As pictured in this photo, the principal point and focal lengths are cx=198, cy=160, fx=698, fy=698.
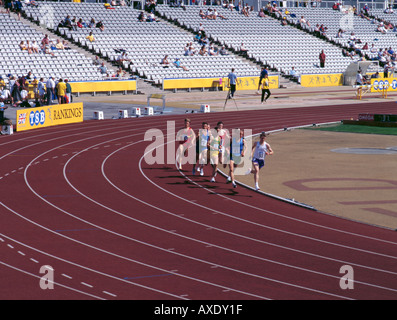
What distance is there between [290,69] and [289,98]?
12.6 m

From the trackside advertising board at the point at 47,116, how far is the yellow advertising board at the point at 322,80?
1044 inches

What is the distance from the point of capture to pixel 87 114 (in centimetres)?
3453

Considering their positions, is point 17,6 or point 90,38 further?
point 17,6

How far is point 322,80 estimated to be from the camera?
182 ft

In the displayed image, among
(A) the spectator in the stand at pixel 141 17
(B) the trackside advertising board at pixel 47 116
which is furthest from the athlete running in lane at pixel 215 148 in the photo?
(A) the spectator in the stand at pixel 141 17

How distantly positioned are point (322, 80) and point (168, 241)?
45305mm

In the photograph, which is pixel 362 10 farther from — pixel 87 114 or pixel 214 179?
pixel 214 179

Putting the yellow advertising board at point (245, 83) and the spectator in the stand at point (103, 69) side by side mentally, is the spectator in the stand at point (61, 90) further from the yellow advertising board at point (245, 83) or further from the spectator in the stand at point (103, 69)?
the yellow advertising board at point (245, 83)

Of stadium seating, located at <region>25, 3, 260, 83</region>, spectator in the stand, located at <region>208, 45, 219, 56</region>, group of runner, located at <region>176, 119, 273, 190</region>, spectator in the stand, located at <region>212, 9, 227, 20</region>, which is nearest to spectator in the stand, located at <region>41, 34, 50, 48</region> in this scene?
stadium seating, located at <region>25, 3, 260, 83</region>

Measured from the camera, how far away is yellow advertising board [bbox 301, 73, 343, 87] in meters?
54.5

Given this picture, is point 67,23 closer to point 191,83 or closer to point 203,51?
point 191,83

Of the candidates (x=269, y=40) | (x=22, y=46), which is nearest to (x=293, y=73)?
(x=269, y=40)

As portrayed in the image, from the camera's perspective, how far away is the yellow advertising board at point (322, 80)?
179 ft

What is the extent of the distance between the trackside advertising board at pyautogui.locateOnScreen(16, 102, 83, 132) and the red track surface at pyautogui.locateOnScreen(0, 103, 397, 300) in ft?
29.0
